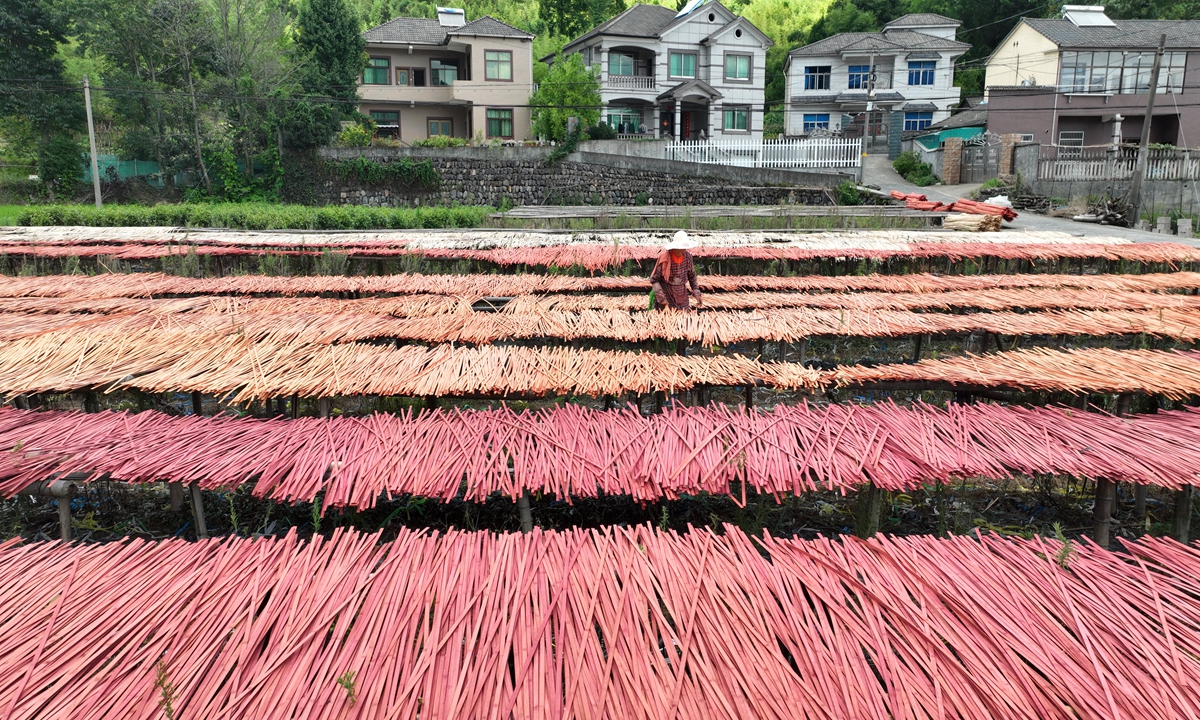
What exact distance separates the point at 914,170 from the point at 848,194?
9.24 metres

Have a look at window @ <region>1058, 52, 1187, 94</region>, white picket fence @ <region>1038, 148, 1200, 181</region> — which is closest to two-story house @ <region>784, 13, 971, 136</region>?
window @ <region>1058, 52, 1187, 94</region>

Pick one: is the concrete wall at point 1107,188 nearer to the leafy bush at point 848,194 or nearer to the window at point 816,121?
the leafy bush at point 848,194

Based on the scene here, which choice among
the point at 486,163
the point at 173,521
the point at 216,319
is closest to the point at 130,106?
the point at 486,163

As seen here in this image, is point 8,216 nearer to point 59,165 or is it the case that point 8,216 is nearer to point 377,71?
point 59,165

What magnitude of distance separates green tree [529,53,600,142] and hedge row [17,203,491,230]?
48.2ft

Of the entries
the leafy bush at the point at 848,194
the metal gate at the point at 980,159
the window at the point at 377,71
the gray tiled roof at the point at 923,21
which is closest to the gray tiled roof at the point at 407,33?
the window at the point at 377,71

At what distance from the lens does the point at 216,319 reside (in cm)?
695

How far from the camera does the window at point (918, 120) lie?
42.2 metres

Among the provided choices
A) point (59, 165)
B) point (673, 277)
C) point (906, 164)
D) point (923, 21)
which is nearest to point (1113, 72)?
point (923, 21)

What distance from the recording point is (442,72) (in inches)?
1508

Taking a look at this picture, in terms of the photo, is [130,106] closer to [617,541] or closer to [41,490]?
[41,490]

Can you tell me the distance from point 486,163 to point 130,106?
1571cm

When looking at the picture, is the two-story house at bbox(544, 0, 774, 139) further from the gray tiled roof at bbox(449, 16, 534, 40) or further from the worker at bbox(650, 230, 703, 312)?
the worker at bbox(650, 230, 703, 312)

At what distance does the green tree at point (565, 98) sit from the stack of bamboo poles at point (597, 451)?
29.3m
